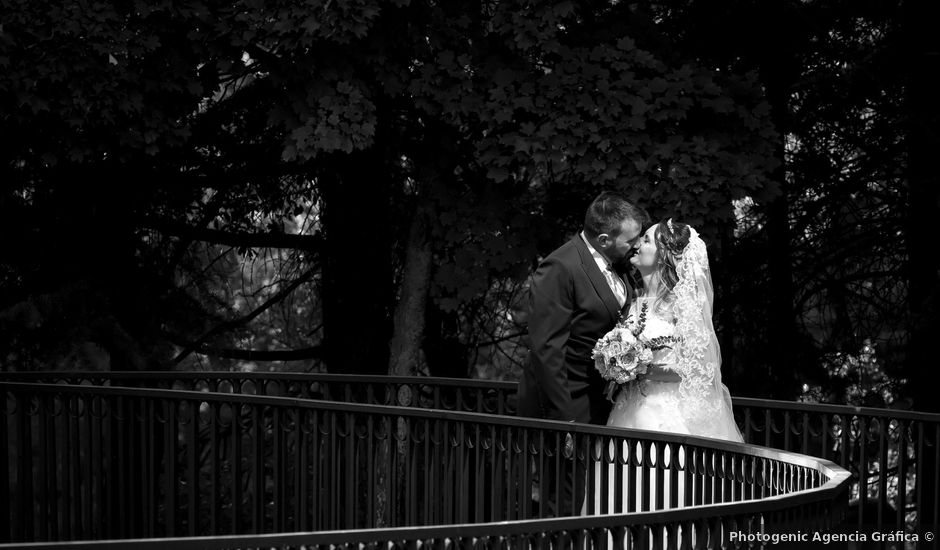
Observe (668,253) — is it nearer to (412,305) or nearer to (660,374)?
(660,374)

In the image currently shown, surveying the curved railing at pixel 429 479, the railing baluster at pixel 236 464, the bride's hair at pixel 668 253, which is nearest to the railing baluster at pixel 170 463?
the curved railing at pixel 429 479

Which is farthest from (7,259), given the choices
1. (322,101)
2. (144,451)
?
(144,451)

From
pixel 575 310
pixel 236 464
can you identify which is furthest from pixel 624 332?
pixel 236 464

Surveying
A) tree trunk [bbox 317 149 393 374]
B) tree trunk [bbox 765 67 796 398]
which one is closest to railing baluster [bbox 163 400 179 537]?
tree trunk [bbox 317 149 393 374]

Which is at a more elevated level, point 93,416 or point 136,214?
point 136,214

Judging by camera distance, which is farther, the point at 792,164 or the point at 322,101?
the point at 792,164

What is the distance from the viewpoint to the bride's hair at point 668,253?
648 cm

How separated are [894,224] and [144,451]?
7.87 meters

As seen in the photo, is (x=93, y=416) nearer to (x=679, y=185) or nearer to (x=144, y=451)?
(x=144, y=451)

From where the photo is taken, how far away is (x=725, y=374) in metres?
12.0

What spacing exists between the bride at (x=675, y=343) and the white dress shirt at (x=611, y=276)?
0.38 ft

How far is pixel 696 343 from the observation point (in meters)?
6.59

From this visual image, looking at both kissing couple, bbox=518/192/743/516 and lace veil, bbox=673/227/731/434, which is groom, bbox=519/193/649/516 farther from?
lace veil, bbox=673/227/731/434

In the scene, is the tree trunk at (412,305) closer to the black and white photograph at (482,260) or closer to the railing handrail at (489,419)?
the black and white photograph at (482,260)
